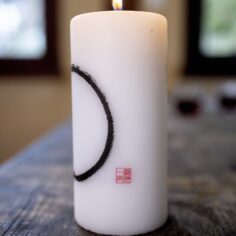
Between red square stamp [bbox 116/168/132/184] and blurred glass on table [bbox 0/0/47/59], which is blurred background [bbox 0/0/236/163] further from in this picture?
red square stamp [bbox 116/168/132/184]

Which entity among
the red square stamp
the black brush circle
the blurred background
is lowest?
the blurred background

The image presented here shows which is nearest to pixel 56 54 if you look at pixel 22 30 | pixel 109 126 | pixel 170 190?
pixel 22 30

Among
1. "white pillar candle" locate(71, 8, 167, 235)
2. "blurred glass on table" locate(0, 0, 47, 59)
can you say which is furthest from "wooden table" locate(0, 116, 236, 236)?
"blurred glass on table" locate(0, 0, 47, 59)

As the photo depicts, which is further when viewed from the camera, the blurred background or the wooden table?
the blurred background

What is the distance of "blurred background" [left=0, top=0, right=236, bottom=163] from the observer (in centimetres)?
242

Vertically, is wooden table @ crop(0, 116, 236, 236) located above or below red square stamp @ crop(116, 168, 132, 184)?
below

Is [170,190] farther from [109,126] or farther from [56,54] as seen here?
[56,54]

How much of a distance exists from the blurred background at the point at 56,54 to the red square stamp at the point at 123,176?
2050 millimetres

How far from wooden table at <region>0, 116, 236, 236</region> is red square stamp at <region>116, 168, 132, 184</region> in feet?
0.20

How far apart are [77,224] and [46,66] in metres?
2.24

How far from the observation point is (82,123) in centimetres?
38

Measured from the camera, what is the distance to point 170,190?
1.68ft

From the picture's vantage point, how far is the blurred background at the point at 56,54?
7.95 feet

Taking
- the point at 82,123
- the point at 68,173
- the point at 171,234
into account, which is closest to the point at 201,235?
the point at 171,234
